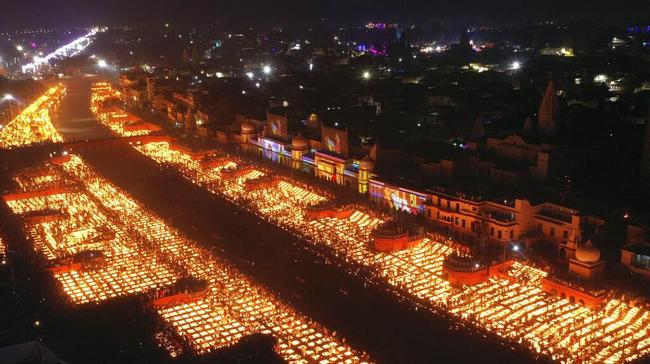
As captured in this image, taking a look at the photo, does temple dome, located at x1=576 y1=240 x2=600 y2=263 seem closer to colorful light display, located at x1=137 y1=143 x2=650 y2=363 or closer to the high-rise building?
colorful light display, located at x1=137 y1=143 x2=650 y2=363

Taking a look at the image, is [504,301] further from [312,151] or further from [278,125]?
[278,125]

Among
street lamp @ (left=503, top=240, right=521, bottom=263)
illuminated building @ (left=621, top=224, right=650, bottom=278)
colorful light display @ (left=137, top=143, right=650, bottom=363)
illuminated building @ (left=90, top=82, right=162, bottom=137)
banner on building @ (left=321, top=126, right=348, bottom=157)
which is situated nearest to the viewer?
colorful light display @ (left=137, top=143, right=650, bottom=363)

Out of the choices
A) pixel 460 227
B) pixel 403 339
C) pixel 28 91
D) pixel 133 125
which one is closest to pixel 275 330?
pixel 403 339

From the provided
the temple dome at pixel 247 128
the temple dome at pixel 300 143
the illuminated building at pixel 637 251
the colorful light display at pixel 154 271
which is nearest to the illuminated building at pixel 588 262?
the illuminated building at pixel 637 251

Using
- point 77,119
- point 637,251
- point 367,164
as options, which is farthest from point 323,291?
point 77,119

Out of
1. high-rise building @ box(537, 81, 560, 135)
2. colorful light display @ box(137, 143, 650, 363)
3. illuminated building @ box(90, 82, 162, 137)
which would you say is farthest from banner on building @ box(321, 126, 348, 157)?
illuminated building @ box(90, 82, 162, 137)

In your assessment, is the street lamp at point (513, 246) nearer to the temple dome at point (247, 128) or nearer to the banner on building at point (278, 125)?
the banner on building at point (278, 125)

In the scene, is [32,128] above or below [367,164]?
below

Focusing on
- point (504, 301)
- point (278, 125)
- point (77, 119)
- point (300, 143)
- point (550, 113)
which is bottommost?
point (77, 119)
